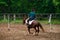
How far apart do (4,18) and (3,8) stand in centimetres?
1104

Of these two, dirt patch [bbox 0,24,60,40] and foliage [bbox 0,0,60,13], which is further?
foliage [bbox 0,0,60,13]

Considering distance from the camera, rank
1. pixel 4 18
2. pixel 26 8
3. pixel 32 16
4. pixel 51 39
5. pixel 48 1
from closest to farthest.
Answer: pixel 51 39, pixel 32 16, pixel 4 18, pixel 48 1, pixel 26 8

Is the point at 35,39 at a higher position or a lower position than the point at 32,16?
lower

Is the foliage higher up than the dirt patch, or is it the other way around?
the foliage

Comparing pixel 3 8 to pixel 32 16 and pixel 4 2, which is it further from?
pixel 32 16

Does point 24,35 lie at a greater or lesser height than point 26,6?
lesser

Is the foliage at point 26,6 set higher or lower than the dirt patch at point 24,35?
higher

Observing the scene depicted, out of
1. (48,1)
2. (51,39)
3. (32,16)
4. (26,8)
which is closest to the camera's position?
(51,39)

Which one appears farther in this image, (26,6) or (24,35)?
(26,6)

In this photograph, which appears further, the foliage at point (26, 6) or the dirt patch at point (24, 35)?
the foliage at point (26, 6)

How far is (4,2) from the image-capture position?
42.8 m

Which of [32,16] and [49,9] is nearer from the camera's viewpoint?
[32,16]

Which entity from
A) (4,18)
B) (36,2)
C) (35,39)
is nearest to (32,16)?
(35,39)

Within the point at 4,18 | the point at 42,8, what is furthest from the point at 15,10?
the point at 4,18
